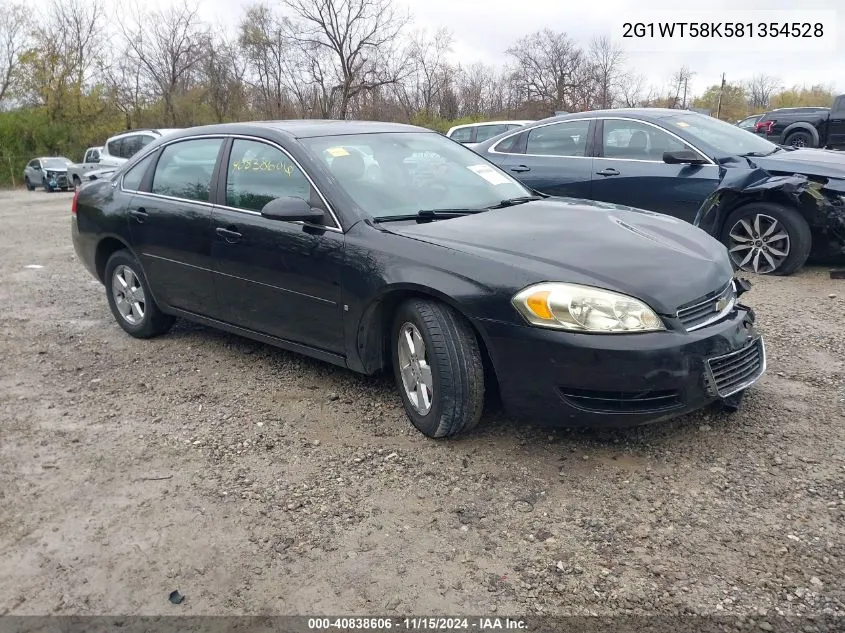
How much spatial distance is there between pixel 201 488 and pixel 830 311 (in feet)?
15.2

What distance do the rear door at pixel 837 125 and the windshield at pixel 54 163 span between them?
26.4 metres

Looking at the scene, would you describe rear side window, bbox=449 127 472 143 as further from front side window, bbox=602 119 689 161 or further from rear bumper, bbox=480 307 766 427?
rear bumper, bbox=480 307 766 427

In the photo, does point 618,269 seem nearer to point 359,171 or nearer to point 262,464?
point 359,171

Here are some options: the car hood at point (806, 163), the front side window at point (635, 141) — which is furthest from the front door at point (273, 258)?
the car hood at point (806, 163)

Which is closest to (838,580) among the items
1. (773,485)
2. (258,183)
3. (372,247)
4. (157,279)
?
(773,485)

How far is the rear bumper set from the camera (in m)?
2.99

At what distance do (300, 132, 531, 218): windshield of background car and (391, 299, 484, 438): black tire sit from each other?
2.44ft

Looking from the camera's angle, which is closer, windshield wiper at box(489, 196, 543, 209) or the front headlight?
the front headlight

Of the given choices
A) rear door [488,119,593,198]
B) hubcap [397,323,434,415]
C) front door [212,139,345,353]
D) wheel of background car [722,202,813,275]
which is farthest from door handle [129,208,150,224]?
wheel of background car [722,202,813,275]

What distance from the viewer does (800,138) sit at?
68.4ft

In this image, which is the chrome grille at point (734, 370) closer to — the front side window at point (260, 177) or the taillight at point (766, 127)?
the front side window at point (260, 177)

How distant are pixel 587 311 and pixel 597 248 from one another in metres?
0.43

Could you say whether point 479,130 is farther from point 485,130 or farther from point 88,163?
point 88,163

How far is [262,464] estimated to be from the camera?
3.38m
